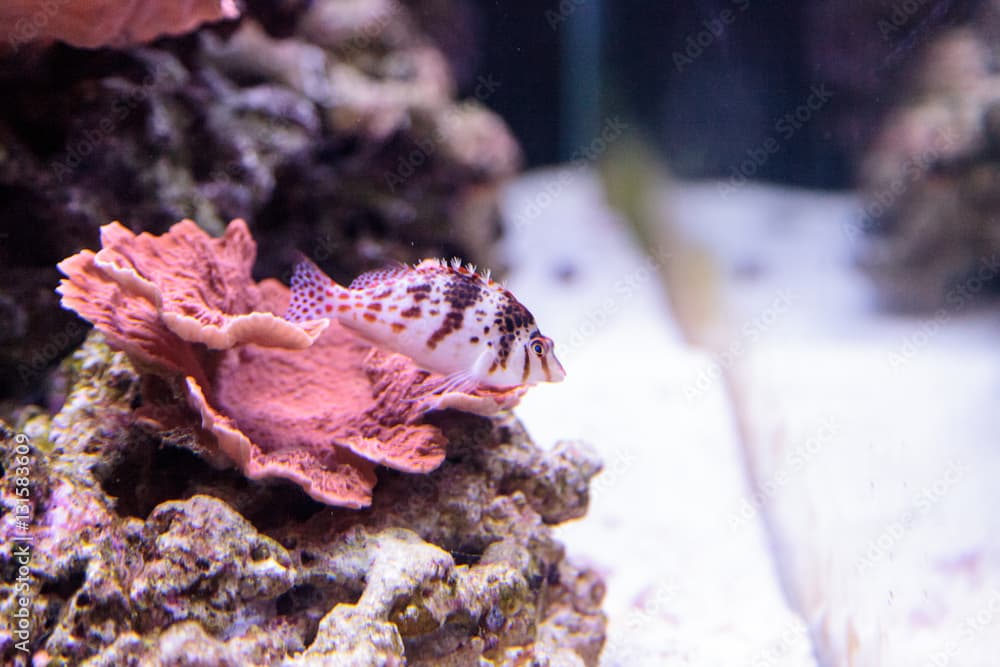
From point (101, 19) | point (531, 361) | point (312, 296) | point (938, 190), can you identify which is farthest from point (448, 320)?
point (938, 190)

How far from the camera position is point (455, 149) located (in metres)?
5.90

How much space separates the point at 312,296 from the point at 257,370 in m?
0.53

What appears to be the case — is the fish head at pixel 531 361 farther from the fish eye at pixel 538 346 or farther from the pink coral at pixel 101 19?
the pink coral at pixel 101 19

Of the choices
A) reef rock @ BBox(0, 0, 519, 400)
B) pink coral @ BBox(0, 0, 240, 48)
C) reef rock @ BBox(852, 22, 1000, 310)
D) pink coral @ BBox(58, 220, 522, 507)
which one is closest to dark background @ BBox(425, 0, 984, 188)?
reef rock @ BBox(852, 22, 1000, 310)

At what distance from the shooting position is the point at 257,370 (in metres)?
2.78

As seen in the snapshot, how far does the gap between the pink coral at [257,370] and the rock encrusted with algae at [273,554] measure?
0.58 ft

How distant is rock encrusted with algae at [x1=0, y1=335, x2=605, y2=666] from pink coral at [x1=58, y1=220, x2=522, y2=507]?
0.18 meters

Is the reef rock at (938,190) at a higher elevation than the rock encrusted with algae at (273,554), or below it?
higher

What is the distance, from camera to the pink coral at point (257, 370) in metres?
2.28

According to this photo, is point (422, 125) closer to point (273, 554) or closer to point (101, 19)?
point (101, 19)

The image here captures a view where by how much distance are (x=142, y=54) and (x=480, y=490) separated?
3.23m

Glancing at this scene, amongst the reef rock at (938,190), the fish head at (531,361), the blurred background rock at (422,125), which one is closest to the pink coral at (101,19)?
the blurred background rock at (422,125)

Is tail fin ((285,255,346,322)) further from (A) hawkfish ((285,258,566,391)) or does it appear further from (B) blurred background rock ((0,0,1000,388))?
(B) blurred background rock ((0,0,1000,388))

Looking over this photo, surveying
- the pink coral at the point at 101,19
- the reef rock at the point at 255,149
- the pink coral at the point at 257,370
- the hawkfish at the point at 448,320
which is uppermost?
the hawkfish at the point at 448,320
